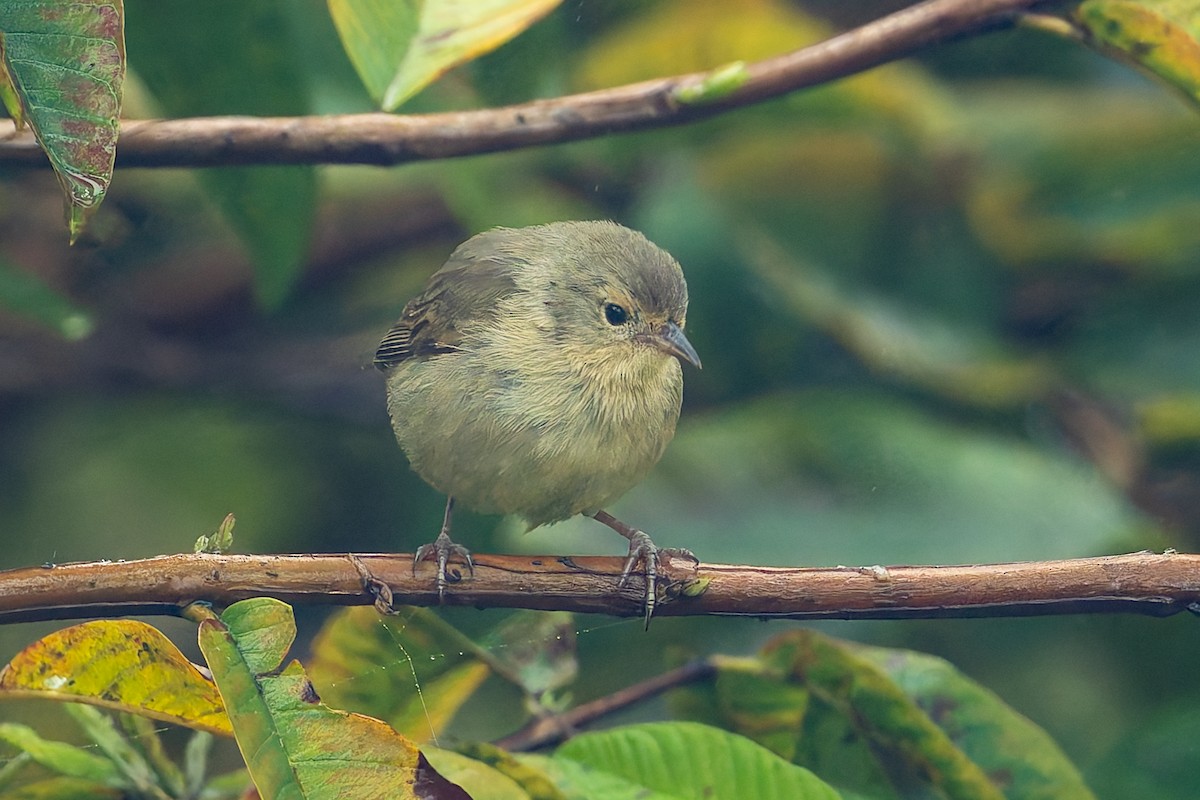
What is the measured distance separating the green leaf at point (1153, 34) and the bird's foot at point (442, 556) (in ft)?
4.54

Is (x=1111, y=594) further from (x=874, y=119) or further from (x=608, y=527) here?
(x=874, y=119)

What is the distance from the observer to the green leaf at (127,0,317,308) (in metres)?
2.46

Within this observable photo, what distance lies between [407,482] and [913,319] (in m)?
1.37

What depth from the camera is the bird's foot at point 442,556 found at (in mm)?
1771

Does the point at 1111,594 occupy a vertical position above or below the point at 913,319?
below

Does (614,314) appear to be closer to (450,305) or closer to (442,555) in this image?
(450,305)

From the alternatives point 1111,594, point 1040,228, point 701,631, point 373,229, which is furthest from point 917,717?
point 373,229

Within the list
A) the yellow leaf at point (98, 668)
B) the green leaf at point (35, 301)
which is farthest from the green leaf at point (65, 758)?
the green leaf at point (35, 301)

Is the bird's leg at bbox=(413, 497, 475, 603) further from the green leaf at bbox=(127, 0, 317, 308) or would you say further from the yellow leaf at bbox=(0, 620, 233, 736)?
the green leaf at bbox=(127, 0, 317, 308)

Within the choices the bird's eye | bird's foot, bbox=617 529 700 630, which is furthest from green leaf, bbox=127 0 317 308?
bird's foot, bbox=617 529 700 630

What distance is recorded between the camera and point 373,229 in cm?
369

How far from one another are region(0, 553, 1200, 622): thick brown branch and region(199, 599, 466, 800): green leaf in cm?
12

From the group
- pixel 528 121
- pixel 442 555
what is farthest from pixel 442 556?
pixel 528 121

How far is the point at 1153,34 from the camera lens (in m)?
2.03
